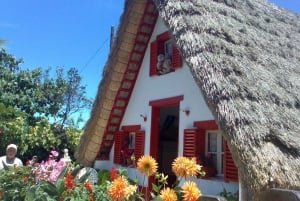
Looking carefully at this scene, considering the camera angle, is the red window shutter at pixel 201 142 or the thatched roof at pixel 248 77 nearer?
the thatched roof at pixel 248 77

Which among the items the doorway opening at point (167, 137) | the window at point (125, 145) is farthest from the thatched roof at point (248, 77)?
the window at point (125, 145)

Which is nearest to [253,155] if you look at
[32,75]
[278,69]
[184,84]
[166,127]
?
[278,69]

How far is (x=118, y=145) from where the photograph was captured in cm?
952

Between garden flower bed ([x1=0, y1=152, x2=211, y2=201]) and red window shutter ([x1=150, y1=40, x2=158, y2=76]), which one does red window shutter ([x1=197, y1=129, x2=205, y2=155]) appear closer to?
red window shutter ([x1=150, y1=40, x2=158, y2=76])

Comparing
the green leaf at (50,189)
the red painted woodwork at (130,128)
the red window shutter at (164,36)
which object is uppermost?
the red window shutter at (164,36)

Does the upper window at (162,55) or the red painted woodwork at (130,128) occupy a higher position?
the upper window at (162,55)

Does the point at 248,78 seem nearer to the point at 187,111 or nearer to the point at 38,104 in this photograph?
the point at 187,111

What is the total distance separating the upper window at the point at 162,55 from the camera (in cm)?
781

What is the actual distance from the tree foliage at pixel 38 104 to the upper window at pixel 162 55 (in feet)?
19.4

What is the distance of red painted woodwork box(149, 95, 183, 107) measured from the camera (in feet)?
24.1

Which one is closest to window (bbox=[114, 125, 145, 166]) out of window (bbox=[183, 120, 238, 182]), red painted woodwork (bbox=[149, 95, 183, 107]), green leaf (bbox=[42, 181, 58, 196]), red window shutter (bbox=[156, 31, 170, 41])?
red painted woodwork (bbox=[149, 95, 183, 107])

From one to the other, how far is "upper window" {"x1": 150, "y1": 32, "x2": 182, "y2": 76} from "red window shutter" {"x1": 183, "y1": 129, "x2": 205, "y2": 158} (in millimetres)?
1492

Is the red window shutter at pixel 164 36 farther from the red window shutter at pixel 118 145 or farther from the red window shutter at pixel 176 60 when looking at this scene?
the red window shutter at pixel 118 145

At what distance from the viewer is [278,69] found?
6.20m
